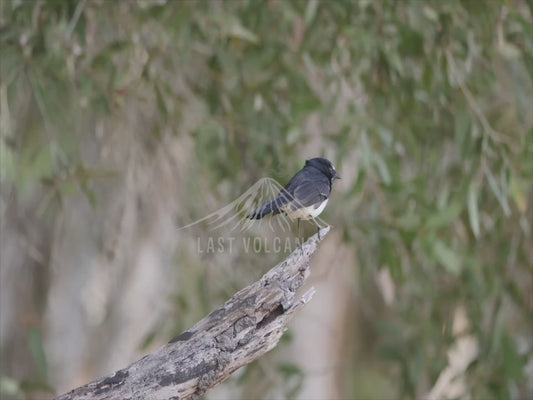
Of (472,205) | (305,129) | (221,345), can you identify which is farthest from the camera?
(305,129)

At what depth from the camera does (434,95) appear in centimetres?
334

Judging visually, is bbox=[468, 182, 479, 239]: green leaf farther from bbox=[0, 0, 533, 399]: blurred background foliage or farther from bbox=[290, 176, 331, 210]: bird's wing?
bbox=[290, 176, 331, 210]: bird's wing

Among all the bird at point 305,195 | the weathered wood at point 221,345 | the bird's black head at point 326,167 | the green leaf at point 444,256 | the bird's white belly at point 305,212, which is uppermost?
the bird's black head at point 326,167

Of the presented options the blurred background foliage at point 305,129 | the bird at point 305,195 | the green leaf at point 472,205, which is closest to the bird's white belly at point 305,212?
the bird at point 305,195

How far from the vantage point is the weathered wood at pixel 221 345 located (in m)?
1.78

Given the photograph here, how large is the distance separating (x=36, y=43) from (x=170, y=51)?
1.91 ft

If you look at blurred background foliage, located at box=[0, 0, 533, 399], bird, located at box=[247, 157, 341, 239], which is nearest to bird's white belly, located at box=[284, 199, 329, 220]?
bird, located at box=[247, 157, 341, 239]

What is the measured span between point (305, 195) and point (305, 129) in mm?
2479

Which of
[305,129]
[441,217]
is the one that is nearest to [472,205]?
[441,217]

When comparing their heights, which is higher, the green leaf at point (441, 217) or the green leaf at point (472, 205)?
the green leaf at point (472, 205)

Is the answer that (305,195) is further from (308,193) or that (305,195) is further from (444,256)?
(444,256)

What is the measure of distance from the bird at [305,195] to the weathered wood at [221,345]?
72mm

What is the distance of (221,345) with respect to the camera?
1.79 m

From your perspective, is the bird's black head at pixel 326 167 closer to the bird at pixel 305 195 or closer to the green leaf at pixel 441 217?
the bird at pixel 305 195
